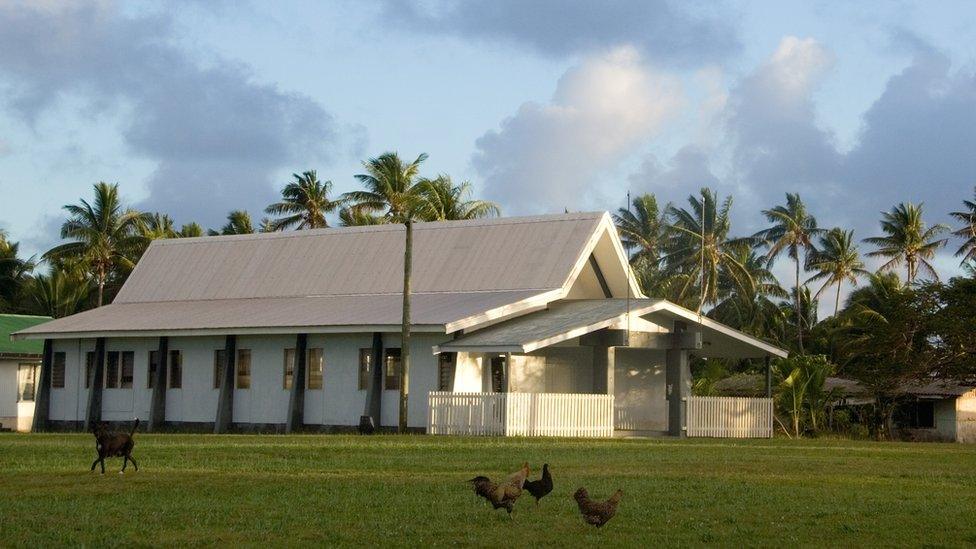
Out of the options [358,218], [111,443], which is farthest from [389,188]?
[111,443]

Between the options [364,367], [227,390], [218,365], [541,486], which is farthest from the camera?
[218,365]

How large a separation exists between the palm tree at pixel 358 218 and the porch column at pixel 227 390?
88.5 ft

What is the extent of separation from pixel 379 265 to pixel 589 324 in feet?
34.8

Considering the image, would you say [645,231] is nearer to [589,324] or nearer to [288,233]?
[288,233]

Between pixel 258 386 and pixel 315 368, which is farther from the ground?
pixel 315 368

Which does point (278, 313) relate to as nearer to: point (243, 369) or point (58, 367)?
point (243, 369)

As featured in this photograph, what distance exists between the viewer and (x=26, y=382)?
182 feet

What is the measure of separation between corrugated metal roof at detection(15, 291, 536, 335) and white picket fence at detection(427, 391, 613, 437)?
2.09 meters

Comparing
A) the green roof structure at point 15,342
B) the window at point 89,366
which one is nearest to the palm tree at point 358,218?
the green roof structure at point 15,342

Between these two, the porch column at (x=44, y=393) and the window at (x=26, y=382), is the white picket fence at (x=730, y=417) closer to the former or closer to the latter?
the porch column at (x=44, y=393)

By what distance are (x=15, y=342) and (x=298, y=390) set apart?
18.8 m

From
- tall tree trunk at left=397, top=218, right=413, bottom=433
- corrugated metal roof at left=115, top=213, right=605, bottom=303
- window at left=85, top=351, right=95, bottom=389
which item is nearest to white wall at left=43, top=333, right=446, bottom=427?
window at left=85, top=351, right=95, bottom=389

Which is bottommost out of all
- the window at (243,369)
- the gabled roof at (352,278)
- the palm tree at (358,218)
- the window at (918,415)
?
the window at (918,415)

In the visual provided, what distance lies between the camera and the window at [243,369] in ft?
143
